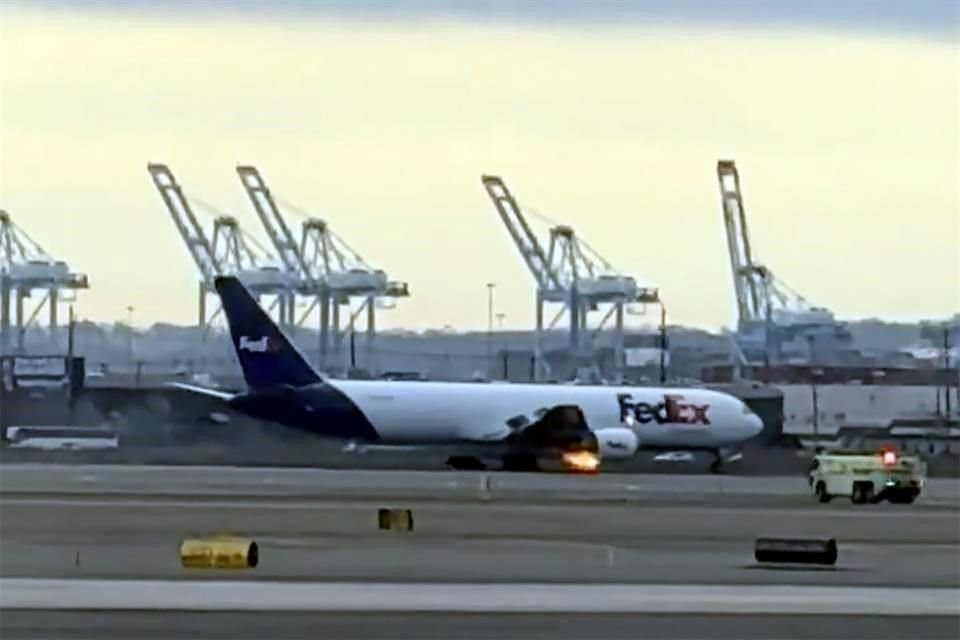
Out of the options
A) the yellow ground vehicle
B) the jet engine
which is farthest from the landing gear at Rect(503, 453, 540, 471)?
the yellow ground vehicle

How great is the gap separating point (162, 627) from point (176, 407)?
7941 centimetres

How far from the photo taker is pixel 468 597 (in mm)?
25078

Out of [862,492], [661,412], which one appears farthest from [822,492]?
[661,412]

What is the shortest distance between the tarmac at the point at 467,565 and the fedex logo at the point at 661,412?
60.4 ft

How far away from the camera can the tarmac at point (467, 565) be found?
73.2ft

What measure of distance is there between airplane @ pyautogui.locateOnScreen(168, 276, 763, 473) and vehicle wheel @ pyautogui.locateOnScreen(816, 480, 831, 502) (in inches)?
715

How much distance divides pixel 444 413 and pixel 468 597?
46.3m

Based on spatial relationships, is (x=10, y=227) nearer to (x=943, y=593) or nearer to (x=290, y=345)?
(x=290, y=345)

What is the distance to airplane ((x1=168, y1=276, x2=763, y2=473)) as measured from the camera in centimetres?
7075

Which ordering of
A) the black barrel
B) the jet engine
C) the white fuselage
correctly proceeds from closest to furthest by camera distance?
1. the black barrel
2. the jet engine
3. the white fuselage

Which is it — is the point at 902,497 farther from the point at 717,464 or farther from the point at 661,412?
the point at 717,464

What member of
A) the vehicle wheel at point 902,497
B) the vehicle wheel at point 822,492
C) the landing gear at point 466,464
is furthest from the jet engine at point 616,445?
the vehicle wheel at point 902,497

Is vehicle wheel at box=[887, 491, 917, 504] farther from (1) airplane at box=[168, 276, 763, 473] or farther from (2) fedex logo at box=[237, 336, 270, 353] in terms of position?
(2) fedex logo at box=[237, 336, 270, 353]

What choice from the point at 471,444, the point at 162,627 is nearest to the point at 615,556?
the point at 162,627
